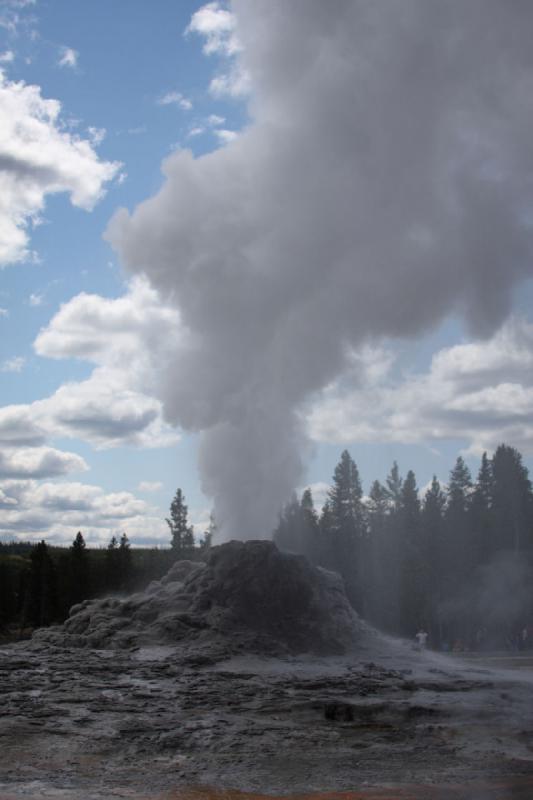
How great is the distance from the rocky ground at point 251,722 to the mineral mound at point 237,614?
8.1 inches

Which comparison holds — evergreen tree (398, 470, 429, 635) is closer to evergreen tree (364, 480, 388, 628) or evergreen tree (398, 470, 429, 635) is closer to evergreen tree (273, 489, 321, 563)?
evergreen tree (364, 480, 388, 628)

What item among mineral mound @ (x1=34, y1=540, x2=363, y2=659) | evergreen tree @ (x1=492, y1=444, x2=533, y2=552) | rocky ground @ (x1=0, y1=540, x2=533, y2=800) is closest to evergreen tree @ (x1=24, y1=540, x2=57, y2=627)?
mineral mound @ (x1=34, y1=540, x2=363, y2=659)

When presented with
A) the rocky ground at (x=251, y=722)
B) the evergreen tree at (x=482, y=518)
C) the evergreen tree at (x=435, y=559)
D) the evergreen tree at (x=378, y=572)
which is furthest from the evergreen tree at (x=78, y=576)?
the rocky ground at (x=251, y=722)

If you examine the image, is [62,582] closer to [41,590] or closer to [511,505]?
[41,590]

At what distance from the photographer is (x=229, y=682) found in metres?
18.8

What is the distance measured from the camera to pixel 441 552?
172 ft

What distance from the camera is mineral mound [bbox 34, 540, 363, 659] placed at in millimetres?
23422

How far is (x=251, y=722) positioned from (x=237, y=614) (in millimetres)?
9597

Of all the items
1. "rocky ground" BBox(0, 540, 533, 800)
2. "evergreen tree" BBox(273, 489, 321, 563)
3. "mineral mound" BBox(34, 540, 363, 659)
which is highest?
"evergreen tree" BBox(273, 489, 321, 563)

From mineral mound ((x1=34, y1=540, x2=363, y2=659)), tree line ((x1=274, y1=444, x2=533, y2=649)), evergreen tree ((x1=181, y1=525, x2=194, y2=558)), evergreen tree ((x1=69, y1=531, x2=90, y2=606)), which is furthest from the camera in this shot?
evergreen tree ((x1=181, y1=525, x2=194, y2=558))

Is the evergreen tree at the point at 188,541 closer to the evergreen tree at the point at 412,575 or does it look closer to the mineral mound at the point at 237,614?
the evergreen tree at the point at 412,575

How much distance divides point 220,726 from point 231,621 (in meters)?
9.71

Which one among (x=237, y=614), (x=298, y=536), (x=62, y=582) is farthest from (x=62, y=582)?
(x=237, y=614)

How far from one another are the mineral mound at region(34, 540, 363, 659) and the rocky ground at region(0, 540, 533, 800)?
0.67 ft
